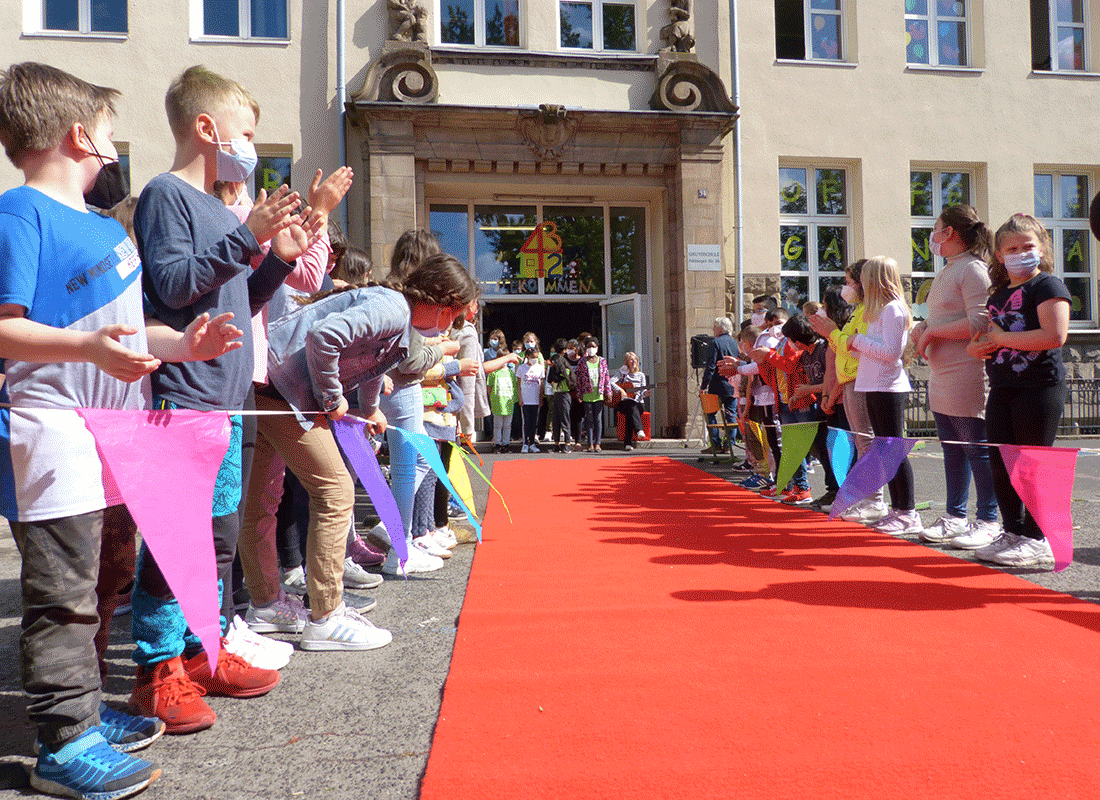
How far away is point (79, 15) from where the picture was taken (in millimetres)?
12469

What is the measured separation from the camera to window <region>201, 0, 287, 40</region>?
41.8 feet

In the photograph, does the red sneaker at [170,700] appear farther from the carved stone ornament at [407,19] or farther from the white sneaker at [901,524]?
the carved stone ornament at [407,19]

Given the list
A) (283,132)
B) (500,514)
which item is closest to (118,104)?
(283,132)

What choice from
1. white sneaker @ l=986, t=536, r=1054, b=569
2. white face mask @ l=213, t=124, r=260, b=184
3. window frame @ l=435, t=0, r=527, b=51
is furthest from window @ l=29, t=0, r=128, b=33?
white sneaker @ l=986, t=536, r=1054, b=569

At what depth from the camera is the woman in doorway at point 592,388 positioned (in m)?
12.8

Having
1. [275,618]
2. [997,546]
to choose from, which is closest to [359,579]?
[275,618]

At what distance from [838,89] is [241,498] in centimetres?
1351

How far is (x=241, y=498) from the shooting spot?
8.53ft

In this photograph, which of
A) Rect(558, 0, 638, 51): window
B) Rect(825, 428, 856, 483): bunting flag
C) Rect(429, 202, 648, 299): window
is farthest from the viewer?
Rect(429, 202, 648, 299): window

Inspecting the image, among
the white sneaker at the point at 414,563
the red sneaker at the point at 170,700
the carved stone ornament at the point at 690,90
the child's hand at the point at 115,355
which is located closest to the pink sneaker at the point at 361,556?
the white sneaker at the point at 414,563

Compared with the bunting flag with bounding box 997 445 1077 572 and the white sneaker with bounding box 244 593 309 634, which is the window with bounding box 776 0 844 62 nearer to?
the bunting flag with bounding box 997 445 1077 572

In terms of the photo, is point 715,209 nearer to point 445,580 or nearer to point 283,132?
point 283,132

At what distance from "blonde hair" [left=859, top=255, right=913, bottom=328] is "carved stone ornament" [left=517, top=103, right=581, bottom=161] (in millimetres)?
8350

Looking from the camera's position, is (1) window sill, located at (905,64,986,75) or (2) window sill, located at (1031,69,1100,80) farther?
(2) window sill, located at (1031,69,1100,80)
